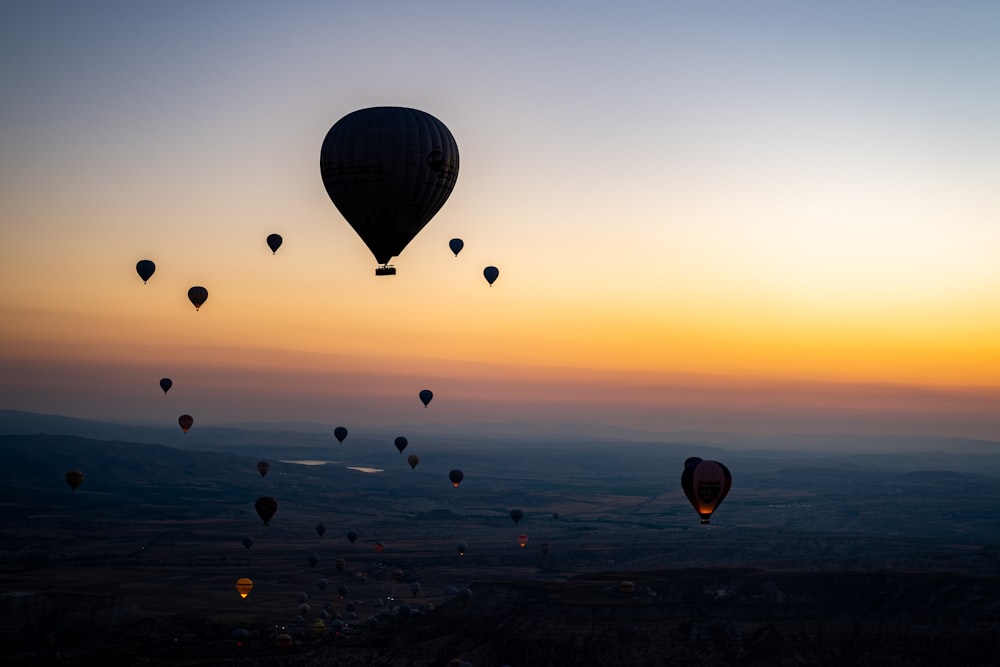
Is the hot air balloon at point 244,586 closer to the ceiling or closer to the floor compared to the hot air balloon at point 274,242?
closer to the floor

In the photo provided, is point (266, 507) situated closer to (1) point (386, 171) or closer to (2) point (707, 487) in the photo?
(2) point (707, 487)

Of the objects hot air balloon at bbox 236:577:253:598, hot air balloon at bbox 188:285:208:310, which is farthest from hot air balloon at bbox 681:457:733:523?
hot air balloon at bbox 236:577:253:598

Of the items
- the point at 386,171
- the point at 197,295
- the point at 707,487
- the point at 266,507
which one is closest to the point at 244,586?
the point at 266,507

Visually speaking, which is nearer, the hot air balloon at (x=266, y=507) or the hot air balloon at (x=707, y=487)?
the hot air balloon at (x=707, y=487)

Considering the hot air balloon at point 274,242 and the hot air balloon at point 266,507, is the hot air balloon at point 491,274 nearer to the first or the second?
the hot air balloon at point 274,242

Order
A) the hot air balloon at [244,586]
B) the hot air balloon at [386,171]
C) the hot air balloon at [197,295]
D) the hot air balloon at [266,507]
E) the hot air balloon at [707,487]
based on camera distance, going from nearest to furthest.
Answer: the hot air balloon at [386,171] → the hot air balloon at [707,487] → the hot air balloon at [197,295] → the hot air balloon at [266,507] → the hot air balloon at [244,586]

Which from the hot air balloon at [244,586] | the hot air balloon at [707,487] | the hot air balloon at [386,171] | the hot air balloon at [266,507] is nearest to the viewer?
the hot air balloon at [386,171]

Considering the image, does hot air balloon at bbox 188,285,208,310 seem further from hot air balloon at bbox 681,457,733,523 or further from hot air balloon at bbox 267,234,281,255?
hot air balloon at bbox 681,457,733,523

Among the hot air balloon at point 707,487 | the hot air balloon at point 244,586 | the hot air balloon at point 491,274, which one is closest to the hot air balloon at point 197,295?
the hot air balloon at point 491,274
